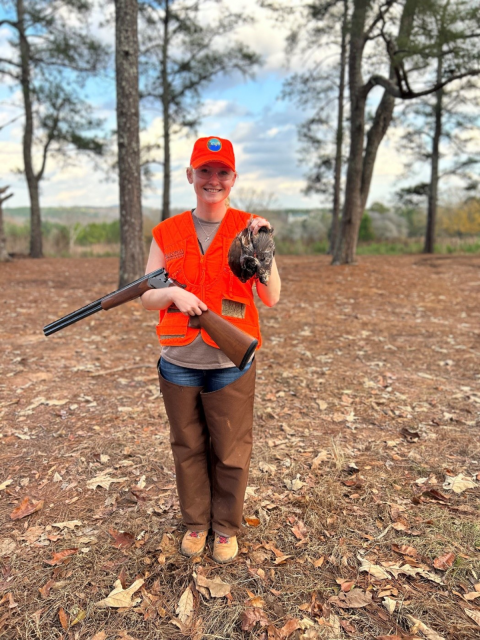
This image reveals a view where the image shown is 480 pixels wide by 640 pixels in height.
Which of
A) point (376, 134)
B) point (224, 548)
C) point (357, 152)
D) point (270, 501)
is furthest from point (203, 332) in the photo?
point (376, 134)

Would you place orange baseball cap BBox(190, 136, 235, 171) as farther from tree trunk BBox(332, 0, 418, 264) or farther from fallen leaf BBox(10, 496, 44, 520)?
tree trunk BBox(332, 0, 418, 264)

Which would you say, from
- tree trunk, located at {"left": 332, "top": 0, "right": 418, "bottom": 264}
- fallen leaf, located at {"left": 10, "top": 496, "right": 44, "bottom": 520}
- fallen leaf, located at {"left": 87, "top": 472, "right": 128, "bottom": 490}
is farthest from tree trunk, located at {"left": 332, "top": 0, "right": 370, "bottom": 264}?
fallen leaf, located at {"left": 10, "top": 496, "right": 44, "bottom": 520}

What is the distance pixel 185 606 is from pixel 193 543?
1.26 ft

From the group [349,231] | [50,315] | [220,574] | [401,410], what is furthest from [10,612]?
[349,231]

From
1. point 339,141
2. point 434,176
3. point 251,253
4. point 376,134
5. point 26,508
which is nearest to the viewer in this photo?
point 251,253

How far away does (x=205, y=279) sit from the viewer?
2.37m

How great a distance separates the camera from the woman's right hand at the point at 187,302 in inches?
86.7

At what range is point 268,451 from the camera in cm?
391

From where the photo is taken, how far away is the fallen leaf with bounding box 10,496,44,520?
3107mm

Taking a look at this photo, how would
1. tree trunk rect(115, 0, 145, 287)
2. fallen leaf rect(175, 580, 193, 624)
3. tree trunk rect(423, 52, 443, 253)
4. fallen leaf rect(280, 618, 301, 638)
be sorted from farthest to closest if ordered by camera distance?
tree trunk rect(423, 52, 443, 253) < tree trunk rect(115, 0, 145, 287) < fallen leaf rect(175, 580, 193, 624) < fallen leaf rect(280, 618, 301, 638)

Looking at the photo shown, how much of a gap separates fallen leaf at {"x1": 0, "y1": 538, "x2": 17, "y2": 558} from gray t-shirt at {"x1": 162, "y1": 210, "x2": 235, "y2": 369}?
1611 millimetres

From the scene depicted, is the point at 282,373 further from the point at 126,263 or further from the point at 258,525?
the point at 126,263

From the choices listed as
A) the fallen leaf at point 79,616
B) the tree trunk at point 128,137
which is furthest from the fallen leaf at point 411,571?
the tree trunk at point 128,137

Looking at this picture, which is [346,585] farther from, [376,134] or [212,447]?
[376,134]
